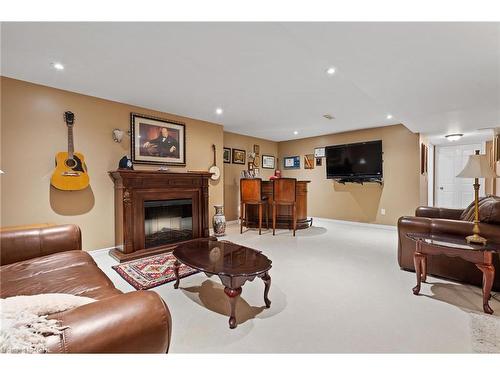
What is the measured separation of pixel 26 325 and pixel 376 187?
228 inches

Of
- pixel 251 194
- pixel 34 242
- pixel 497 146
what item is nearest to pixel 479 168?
pixel 497 146

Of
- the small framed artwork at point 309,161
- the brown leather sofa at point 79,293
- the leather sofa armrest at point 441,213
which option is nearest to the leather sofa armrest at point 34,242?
the brown leather sofa at point 79,293

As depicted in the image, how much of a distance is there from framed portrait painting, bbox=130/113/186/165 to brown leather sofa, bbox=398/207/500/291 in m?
3.53

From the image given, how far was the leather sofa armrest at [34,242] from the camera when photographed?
1.73 meters

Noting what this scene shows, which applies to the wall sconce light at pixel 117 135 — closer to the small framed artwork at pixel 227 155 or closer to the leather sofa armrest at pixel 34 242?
the leather sofa armrest at pixel 34 242

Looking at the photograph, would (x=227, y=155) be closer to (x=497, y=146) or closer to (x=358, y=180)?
(x=358, y=180)

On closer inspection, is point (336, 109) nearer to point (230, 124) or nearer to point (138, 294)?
point (230, 124)

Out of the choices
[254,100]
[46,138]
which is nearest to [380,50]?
[254,100]

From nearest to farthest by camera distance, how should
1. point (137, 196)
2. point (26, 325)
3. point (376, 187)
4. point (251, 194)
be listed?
point (26, 325), point (137, 196), point (251, 194), point (376, 187)

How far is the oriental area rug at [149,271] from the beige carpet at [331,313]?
87 millimetres

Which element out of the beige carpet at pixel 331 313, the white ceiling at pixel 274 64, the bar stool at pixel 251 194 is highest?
the white ceiling at pixel 274 64

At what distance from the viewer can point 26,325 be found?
0.64 m

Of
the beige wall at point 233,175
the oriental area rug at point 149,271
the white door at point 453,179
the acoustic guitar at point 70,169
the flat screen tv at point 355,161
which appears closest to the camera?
the oriental area rug at point 149,271
